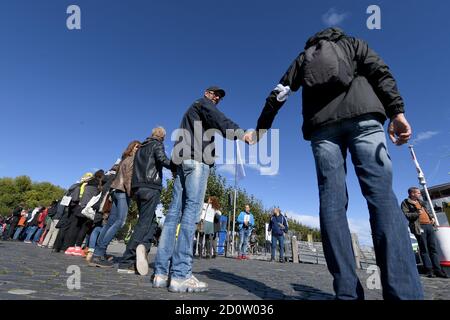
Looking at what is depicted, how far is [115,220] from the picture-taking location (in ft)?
16.7

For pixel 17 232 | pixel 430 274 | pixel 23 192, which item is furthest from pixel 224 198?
pixel 23 192

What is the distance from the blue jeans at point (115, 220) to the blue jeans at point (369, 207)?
12.7 feet

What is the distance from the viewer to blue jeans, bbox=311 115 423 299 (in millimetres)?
1748

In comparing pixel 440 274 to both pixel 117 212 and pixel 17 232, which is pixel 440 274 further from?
pixel 17 232

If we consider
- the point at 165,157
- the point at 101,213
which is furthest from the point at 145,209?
the point at 101,213

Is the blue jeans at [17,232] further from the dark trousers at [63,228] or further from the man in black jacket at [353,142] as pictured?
the man in black jacket at [353,142]

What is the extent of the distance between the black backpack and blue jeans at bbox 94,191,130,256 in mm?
3979

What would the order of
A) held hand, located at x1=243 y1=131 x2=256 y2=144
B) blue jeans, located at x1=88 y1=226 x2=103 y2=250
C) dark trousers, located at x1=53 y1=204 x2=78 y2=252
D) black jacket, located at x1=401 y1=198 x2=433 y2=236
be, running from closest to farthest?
1. held hand, located at x1=243 y1=131 x2=256 y2=144
2. blue jeans, located at x1=88 y1=226 x2=103 y2=250
3. black jacket, located at x1=401 y1=198 x2=433 y2=236
4. dark trousers, located at x1=53 y1=204 x2=78 y2=252

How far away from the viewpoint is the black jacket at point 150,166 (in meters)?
4.61

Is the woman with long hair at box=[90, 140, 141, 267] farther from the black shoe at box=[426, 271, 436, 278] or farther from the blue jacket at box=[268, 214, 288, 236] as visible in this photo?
the blue jacket at box=[268, 214, 288, 236]

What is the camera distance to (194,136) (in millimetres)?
3414

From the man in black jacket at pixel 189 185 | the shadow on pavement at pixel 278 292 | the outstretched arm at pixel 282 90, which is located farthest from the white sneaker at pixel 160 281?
the outstretched arm at pixel 282 90

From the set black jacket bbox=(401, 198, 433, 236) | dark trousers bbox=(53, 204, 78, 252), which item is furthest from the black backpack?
dark trousers bbox=(53, 204, 78, 252)
